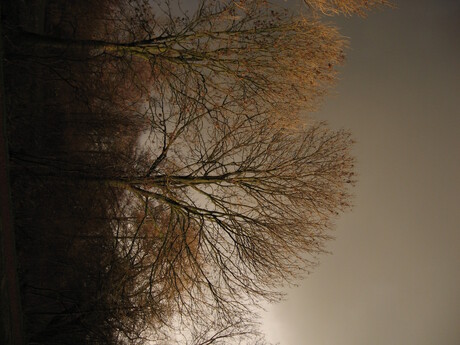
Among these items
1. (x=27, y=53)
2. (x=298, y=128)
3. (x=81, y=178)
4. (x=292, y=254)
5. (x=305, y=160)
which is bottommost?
(x=292, y=254)

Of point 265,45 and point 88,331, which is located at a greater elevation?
point 265,45

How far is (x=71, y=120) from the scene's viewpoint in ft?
29.4

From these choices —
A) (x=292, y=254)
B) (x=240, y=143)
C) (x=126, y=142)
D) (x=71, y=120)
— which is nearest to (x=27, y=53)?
(x=71, y=120)

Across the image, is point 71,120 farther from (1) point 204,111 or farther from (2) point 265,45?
(2) point 265,45

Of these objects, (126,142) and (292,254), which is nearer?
(292,254)

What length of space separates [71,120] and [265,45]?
512 cm

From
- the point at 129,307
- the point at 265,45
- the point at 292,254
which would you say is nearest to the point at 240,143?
the point at 265,45

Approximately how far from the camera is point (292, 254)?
24.1 ft

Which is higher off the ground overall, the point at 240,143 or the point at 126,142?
the point at 126,142

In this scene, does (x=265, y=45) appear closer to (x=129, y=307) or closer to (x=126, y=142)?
(x=126, y=142)

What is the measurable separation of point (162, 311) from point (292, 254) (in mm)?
2900

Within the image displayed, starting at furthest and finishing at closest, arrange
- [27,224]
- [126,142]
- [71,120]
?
[126,142]
[71,120]
[27,224]

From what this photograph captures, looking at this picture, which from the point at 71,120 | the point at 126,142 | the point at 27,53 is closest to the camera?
the point at 27,53

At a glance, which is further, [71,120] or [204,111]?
[71,120]
